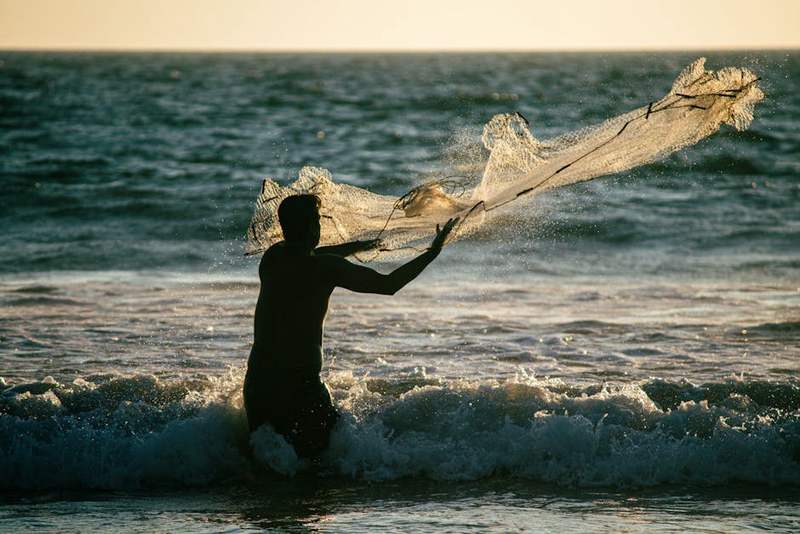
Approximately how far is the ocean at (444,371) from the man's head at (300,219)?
3.99 ft

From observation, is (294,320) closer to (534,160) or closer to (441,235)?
(441,235)

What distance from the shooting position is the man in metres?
6.32

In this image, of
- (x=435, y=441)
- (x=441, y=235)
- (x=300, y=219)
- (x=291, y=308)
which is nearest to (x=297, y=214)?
(x=300, y=219)

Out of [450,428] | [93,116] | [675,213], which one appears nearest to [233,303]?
[450,428]

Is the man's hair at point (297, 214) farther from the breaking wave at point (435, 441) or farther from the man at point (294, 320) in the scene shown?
the breaking wave at point (435, 441)

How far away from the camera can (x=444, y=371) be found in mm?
9055

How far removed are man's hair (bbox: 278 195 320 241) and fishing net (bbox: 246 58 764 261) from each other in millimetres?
637

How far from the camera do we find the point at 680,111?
6617 millimetres

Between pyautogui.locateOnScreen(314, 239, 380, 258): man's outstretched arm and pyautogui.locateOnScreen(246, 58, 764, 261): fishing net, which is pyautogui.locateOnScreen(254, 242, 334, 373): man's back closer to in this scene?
pyautogui.locateOnScreen(314, 239, 380, 258): man's outstretched arm

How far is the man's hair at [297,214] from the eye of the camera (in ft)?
20.7

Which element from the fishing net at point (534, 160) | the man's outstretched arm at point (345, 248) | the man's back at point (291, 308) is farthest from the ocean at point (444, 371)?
the man's outstretched arm at point (345, 248)

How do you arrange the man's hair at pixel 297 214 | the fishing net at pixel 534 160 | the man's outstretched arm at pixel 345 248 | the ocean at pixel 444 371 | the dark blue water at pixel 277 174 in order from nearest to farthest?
1. the man's hair at pixel 297 214
2. the ocean at pixel 444 371
3. the fishing net at pixel 534 160
4. the man's outstretched arm at pixel 345 248
5. the dark blue water at pixel 277 174

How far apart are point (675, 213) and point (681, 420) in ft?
39.8

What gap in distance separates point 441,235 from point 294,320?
3.11 ft
